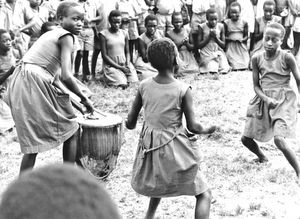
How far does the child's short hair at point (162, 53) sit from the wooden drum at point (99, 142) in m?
1.39

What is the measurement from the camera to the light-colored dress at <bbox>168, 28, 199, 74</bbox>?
9.37m

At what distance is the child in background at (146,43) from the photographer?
28.9 ft

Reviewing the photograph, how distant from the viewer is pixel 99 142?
15.5 feet

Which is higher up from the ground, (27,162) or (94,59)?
(27,162)

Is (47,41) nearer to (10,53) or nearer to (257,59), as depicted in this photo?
(257,59)

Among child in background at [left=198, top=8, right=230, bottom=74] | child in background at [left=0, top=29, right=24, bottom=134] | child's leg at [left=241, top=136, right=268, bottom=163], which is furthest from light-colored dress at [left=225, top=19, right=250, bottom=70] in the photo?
child's leg at [left=241, top=136, right=268, bottom=163]

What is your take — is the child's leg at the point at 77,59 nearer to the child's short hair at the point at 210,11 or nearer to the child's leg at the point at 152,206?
the child's short hair at the point at 210,11

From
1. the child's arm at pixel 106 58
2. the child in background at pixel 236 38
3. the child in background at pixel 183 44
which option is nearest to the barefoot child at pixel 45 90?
the child's arm at pixel 106 58

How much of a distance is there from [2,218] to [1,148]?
5246mm

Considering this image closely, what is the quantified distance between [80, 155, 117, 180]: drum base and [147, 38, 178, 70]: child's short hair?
1714mm

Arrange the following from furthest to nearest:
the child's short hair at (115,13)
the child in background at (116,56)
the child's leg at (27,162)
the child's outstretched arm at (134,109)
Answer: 1. the child in background at (116,56)
2. the child's short hair at (115,13)
3. the child's leg at (27,162)
4. the child's outstretched arm at (134,109)

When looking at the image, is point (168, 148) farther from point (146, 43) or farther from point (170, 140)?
point (146, 43)

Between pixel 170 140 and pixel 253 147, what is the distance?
2023mm

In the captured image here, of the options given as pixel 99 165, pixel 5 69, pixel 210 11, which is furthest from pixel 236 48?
pixel 99 165
